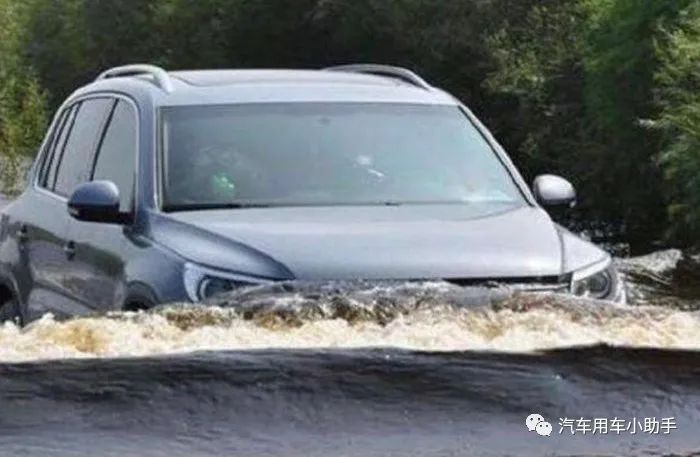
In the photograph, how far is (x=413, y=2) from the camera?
4738cm

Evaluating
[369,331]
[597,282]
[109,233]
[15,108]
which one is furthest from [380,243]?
[15,108]

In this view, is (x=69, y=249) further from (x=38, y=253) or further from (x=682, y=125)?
(x=682, y=125)

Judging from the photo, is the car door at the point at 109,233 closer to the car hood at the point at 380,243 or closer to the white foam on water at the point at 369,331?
the car hood at the point at 380,243

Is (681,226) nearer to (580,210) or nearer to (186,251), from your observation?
(580,210)

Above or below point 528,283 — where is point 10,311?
below

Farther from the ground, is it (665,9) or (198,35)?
(665,9)

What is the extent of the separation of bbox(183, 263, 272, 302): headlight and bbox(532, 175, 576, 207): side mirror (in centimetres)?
179

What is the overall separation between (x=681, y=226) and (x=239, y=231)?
20841mm

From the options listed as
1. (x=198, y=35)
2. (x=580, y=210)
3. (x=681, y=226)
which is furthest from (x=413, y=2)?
(x=681, y=226)

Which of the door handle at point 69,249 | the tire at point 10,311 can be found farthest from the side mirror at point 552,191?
the tire at point 10,311

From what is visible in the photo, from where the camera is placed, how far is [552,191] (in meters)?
8.33

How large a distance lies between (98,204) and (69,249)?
0.68 metres

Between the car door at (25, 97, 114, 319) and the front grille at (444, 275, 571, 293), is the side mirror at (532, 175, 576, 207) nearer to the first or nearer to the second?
the front grille at (444, 275, 571, 293)

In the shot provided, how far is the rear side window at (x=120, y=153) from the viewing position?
811 cm
